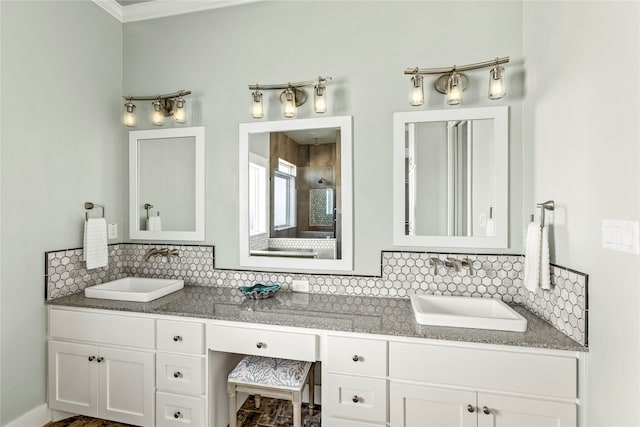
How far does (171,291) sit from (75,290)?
649 mm

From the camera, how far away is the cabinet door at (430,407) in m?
1.48

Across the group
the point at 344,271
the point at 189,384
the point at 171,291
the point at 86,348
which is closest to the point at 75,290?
the point at 86,348

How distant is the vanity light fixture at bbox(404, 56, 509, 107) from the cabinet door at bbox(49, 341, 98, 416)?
2461 millimetres

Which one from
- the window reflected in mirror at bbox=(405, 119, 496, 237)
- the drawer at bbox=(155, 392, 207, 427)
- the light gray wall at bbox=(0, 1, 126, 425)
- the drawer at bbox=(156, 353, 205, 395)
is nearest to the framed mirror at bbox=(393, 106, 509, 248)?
the window reflected in mirror at bbox=(405, 119, 496, 237)

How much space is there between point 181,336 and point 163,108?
1.66 meters

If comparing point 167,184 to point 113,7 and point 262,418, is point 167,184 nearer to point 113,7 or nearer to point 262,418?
point 113,7

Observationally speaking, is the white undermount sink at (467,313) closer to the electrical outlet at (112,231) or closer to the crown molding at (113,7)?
the electrical outlet at (112,231)

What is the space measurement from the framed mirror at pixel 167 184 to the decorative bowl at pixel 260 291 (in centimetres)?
60

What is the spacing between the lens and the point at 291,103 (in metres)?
2.12

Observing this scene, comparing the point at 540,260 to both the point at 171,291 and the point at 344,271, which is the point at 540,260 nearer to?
the point at 344,271

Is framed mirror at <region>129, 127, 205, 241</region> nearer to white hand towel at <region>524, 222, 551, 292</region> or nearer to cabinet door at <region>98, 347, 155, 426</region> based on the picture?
cabinet door at <region>98, 347, 155, 426</region>

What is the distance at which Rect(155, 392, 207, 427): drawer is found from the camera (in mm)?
1802
